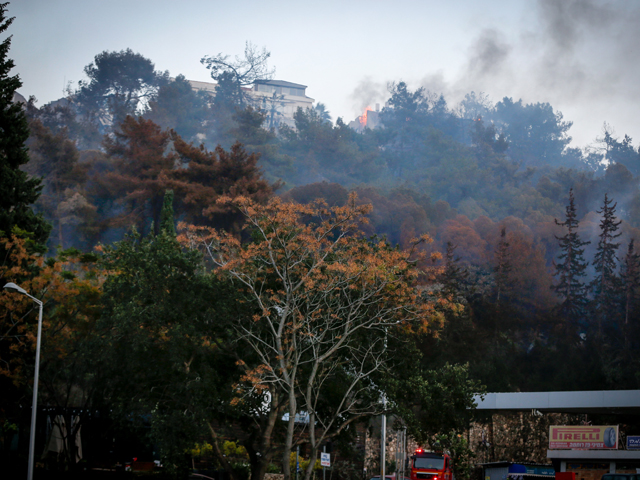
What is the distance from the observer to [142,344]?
23.0 m

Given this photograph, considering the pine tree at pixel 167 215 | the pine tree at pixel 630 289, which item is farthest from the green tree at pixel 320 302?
the pine tree at pixel 630 289

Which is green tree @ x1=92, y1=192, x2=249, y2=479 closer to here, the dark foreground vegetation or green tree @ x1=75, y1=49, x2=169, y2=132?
the dark foreground vegetation

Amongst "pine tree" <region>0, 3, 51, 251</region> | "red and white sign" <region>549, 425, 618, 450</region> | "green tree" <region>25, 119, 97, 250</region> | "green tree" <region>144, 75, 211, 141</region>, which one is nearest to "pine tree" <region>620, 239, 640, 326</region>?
"red and white sign" <region>549, 425, 618, 450</region>

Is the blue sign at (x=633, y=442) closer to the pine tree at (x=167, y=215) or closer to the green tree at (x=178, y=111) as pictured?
the pine tree at (x=167, y=215)

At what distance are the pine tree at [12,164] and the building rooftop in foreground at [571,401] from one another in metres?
24.8

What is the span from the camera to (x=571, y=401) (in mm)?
34281

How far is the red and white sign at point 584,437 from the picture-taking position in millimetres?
25406

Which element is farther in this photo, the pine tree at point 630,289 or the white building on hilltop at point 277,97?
the white building on hilltop at point 277,97

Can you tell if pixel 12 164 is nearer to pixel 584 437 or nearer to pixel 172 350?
pixel 172 350

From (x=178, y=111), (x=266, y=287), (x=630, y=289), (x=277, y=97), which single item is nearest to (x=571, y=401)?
(x=266, y=287)

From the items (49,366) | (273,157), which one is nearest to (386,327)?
(49,366)

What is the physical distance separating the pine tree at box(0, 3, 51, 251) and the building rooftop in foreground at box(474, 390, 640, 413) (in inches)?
978

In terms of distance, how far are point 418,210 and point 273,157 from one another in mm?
28167

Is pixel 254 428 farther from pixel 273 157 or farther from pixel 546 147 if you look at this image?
pixel 546 147
